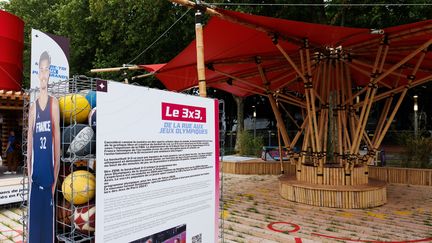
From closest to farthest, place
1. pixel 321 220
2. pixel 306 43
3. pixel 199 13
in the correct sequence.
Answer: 1. pixel 199 13
2. pixel 321 220
3. pixel 306 43

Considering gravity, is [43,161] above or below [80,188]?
above

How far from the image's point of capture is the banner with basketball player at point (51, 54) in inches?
351

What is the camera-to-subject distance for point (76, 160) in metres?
2.80

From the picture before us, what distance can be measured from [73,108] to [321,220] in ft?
18.5

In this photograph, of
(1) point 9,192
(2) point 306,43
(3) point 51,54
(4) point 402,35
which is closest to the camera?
(4) point 402,35

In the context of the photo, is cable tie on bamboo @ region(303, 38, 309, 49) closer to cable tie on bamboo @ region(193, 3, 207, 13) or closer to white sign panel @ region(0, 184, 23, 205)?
cable tie on bamboo @ region(193, 3, 207, 13)

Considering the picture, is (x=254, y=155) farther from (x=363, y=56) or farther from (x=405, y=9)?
(x=405, y=9)

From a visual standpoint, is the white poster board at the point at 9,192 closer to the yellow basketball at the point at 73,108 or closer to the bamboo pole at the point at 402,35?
the yellow basketball at the point at 73,108

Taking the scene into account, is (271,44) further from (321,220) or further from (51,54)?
(51,54)

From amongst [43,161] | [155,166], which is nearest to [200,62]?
[155,166]

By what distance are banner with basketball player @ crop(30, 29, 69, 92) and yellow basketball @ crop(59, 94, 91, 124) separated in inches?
253

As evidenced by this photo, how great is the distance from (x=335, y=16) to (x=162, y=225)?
1356 cm

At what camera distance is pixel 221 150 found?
14.6 feet

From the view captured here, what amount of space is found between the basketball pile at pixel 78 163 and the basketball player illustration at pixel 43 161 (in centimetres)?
7
